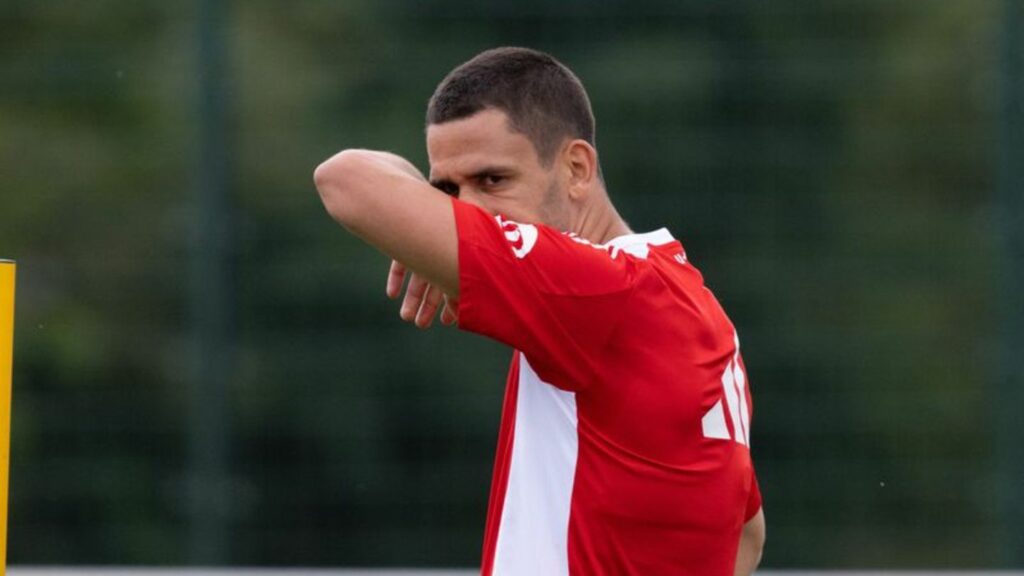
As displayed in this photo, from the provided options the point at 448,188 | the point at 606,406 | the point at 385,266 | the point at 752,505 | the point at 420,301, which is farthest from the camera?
the point at 385,266

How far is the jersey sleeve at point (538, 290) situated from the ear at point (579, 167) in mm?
217

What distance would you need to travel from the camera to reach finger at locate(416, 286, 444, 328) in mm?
2768

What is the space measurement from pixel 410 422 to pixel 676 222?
1.10 metres

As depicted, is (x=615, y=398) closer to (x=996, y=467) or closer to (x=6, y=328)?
(x=6, y=328)

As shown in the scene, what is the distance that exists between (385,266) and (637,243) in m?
3.78

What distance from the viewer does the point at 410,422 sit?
21.2 feet

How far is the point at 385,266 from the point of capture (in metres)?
6.45

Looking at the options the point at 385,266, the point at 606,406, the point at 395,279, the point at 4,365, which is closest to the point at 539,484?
the point at 606,406

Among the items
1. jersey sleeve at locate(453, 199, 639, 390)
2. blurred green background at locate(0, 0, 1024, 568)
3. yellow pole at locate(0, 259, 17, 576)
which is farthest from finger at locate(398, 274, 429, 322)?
blurred green background at locate(0, 0, 1024, 568)

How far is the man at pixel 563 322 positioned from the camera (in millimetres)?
2498

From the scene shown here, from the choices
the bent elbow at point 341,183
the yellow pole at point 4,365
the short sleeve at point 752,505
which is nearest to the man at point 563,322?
the bent elbow at point 341,183

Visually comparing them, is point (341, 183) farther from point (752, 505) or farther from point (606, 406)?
point (752, 505)

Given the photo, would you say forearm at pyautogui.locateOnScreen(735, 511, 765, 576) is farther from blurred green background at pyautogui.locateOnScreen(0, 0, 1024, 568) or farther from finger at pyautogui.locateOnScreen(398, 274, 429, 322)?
blurred green background at pyautogui.locateOnScreen(0, 0, 1024, 568)

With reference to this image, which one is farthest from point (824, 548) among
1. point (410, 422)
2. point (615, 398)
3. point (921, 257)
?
point (615, 398)
